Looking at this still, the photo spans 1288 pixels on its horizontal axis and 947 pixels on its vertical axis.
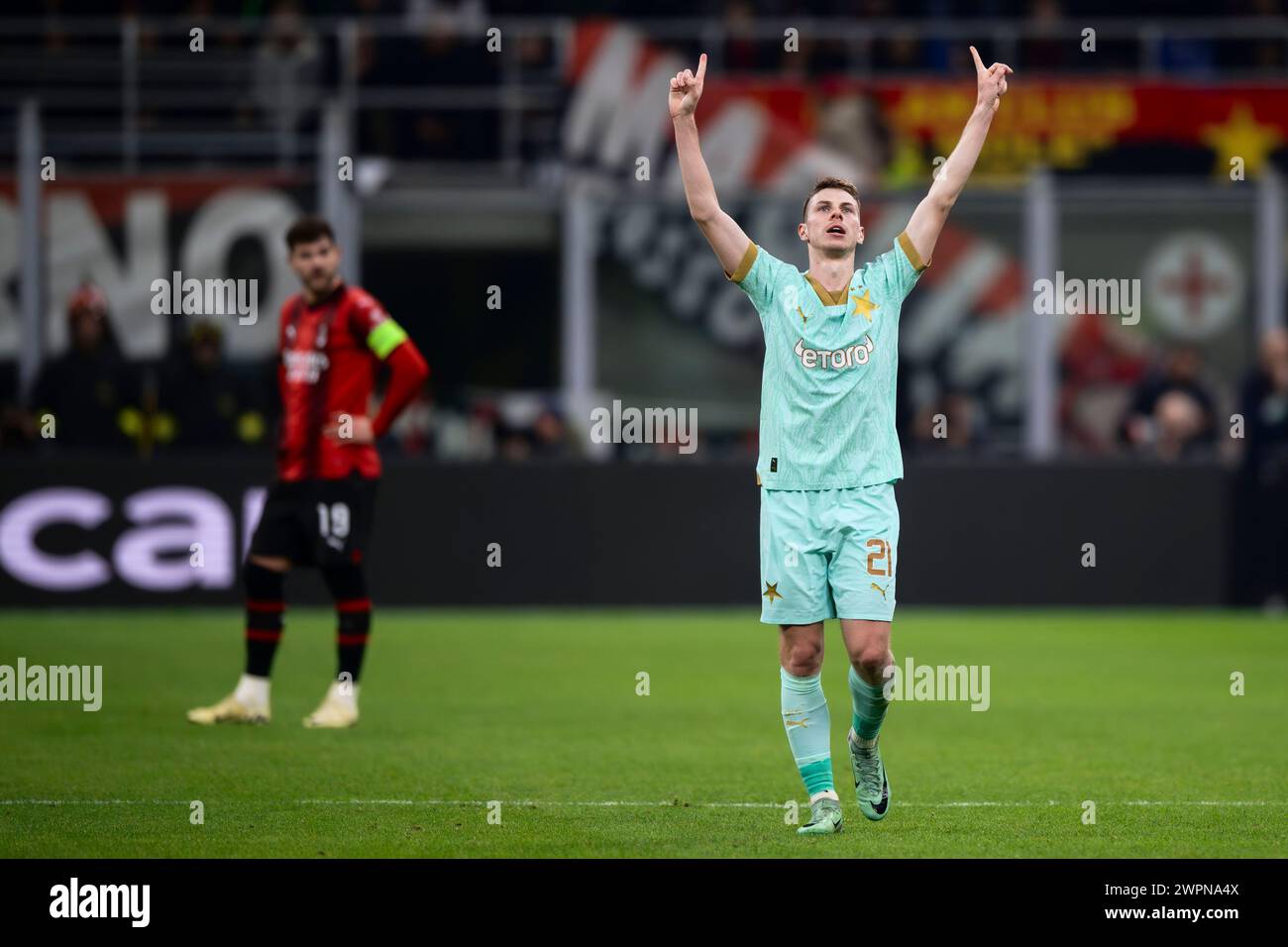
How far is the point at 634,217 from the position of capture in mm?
19375

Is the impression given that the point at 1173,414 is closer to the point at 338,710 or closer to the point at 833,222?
the point at 338,710

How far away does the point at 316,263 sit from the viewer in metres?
10.7

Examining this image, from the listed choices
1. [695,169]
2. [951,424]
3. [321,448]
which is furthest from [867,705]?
[951,424]

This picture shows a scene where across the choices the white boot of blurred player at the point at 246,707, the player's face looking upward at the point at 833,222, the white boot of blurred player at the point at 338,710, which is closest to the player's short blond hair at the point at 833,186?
the player's face looking upward at the point at 833,222

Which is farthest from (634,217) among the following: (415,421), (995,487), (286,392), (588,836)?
(588,836)

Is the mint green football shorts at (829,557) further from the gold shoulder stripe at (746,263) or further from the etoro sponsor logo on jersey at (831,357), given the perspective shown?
the gold shoulder stripe at (746,263)

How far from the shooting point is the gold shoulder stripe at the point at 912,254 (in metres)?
7.85

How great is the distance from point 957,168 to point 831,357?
2.51 feet

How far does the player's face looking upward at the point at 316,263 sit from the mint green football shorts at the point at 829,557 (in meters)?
3.77

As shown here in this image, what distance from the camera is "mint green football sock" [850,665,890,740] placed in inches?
305

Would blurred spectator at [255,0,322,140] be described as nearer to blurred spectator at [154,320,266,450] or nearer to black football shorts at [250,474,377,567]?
blurred spectator at [154,320,266,450]

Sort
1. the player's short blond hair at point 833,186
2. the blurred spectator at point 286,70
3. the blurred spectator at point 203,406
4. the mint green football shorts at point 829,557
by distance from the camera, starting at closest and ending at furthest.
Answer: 1. the mint green football shorts at point 829,557
2. the player's short blond hair at point 833,186
3. the blurred spectator at point 203,406
4. the blurred spectator at point 286,70

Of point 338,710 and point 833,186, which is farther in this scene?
point 338,710

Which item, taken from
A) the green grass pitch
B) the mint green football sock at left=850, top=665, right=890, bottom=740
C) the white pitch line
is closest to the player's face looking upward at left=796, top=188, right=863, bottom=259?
the mint green football sock at left=850, top=665, right=890, bottom=740
